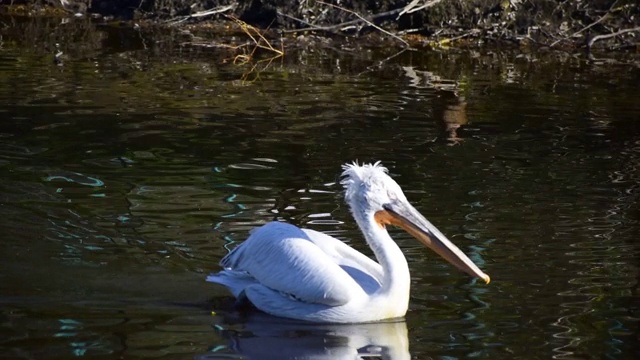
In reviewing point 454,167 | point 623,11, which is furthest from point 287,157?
point 623,11

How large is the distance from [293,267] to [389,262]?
1.42 ft

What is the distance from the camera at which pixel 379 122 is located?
32.9ft

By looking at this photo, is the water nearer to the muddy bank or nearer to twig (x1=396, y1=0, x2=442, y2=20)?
twig (x1=396, y1=0, x2=442, y2=20)

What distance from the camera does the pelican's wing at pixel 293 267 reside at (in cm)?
534

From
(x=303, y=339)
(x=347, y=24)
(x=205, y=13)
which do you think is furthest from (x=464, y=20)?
(x=303, y=339)

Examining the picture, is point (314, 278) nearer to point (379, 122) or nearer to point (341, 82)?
point (379, 122)

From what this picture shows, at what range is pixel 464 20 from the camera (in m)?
15.4

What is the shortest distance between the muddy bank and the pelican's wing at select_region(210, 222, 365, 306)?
9.06 m

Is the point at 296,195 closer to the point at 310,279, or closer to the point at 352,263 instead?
the point at 352,263

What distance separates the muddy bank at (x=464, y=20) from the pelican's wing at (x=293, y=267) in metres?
9.06

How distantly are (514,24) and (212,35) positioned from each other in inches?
149

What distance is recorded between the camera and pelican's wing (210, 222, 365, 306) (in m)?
5.34

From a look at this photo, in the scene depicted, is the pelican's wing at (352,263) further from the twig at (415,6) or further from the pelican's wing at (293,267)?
the twig at (415,6)

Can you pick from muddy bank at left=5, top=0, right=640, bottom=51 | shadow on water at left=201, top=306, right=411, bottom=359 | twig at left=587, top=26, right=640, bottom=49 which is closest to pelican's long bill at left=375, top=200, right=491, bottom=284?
shadow on water at left=201, top=306, right=411, bottom=359
